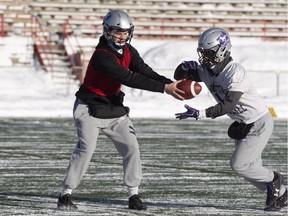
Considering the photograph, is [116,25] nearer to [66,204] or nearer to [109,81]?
[109,81]

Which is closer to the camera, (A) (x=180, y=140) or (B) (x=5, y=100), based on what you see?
(A) (x=180, y=140)

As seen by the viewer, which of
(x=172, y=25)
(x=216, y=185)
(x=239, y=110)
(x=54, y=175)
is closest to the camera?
(x=239, y=110)

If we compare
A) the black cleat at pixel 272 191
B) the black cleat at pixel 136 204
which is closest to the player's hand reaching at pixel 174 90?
the black cleat at pixel 136 204

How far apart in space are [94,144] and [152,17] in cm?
2636

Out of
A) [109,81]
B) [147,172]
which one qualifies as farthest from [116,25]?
[147,172]

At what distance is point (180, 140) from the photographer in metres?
16.8

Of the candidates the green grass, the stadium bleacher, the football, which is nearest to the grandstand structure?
the stadium bleacher

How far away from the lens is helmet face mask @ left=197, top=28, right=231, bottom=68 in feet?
29.5

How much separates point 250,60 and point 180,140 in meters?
14.1

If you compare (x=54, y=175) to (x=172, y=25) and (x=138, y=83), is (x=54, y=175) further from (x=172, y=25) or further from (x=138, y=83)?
(x=172, y=25)

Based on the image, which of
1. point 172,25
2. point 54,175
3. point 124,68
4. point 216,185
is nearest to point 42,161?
point 54,175

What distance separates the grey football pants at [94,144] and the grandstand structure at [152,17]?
2215cm

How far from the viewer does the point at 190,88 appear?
9.07 meters

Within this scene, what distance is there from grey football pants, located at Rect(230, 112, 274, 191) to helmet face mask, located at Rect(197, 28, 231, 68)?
0.71 meters
